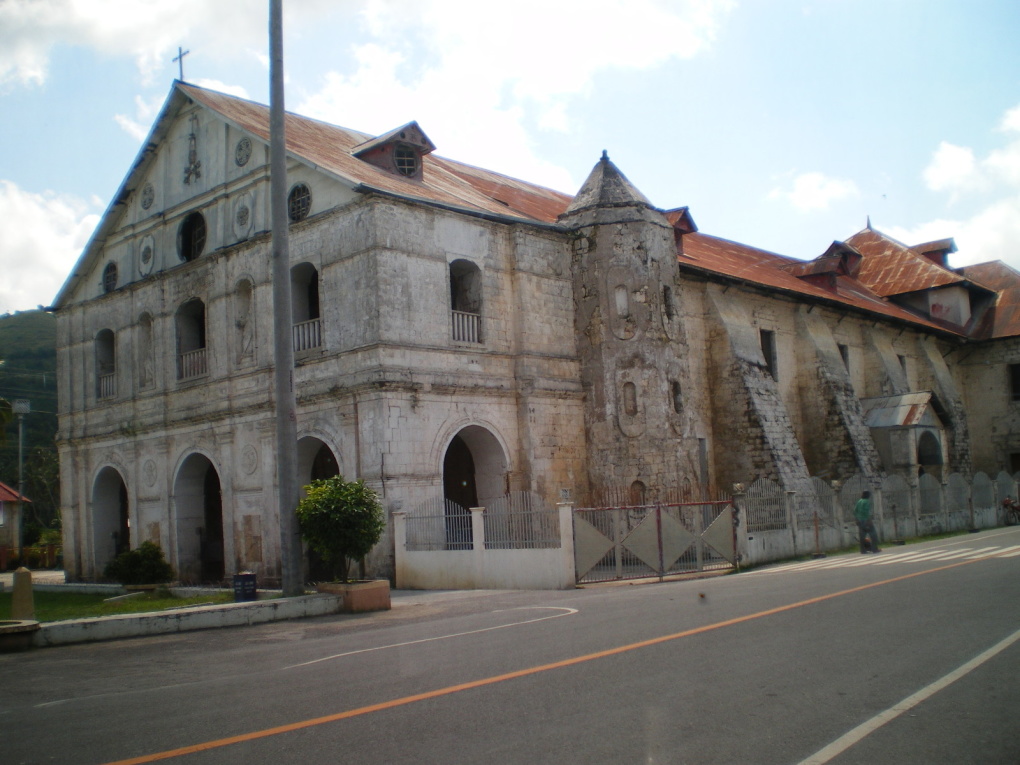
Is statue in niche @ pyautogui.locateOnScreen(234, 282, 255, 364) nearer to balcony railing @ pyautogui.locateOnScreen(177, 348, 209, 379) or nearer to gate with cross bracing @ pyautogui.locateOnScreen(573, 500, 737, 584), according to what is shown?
balcony railing @ pyautogui.locateOnScreen(177, 348, 209, 379)

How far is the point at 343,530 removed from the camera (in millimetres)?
15250

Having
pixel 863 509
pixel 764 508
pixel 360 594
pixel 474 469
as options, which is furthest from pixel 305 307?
pixel 863 509

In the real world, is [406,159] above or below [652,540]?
above

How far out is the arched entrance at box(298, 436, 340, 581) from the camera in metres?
21.9

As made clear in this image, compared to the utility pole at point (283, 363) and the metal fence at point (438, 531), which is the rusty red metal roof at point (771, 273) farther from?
the utility pole at point (283, 363)

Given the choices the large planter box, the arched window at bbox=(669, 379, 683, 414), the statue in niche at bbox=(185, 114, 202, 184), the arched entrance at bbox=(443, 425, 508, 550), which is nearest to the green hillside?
the statue in niche at bbox=(185, 114, 202, 184)

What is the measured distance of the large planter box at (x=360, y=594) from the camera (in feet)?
47.9

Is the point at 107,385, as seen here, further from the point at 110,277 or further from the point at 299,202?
the point at 299,202

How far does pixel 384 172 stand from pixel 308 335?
14.1 feet

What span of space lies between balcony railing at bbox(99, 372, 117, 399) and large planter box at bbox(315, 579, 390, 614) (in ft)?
50.6

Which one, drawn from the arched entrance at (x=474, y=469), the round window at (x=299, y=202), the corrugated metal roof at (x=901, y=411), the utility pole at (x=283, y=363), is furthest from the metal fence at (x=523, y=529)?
the corrugated metal roof at (x=901, y=411)

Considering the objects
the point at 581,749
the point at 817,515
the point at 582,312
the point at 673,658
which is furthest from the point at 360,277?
the point at 581,749

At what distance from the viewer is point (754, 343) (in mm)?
28391

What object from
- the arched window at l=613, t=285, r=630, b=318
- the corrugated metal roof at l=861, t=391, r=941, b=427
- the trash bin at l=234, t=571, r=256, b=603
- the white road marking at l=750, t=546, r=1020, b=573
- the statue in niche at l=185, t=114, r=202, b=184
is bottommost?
the white road marking at l=750, t=546, r=1020, b=573
